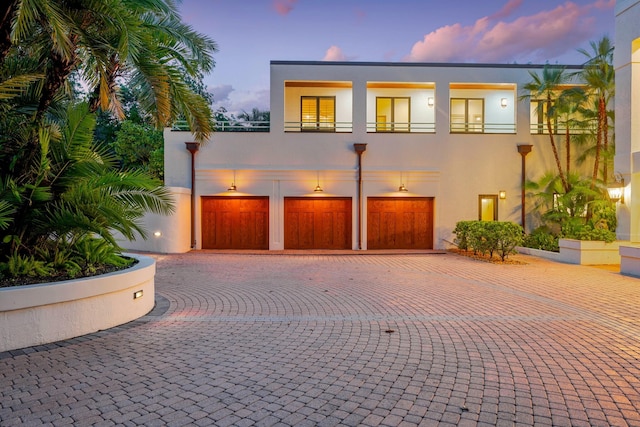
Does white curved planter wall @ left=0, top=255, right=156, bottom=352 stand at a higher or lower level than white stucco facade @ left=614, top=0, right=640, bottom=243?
lower

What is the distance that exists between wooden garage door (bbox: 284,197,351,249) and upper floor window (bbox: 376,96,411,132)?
14.3ft

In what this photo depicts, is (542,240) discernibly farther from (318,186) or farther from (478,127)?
(318,186)

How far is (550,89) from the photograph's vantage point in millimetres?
15156

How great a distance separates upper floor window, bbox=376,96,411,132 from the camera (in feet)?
58.3

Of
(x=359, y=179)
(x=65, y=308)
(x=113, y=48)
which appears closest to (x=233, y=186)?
(x=359, y=179)

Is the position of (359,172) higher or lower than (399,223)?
higher

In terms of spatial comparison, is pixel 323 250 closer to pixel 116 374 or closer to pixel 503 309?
pixel 503 309

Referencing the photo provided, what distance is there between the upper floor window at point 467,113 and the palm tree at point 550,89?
87.2 inches

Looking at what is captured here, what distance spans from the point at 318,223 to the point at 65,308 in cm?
1168

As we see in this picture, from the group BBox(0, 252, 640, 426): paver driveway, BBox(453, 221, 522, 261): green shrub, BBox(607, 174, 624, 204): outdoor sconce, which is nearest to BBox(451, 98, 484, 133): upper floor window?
BBox(453, 221, 522, 261): green shrub

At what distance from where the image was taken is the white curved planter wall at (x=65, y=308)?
15.0 ft

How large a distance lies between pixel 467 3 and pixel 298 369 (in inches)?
995

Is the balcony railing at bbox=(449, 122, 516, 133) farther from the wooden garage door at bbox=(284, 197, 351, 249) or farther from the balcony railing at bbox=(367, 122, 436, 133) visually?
the wooden garage door at bbox=(284, 197, 351, 249)

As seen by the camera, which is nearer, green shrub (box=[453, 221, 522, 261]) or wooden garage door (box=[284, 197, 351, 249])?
green shrub (box=[453, 221, 522, 261])
